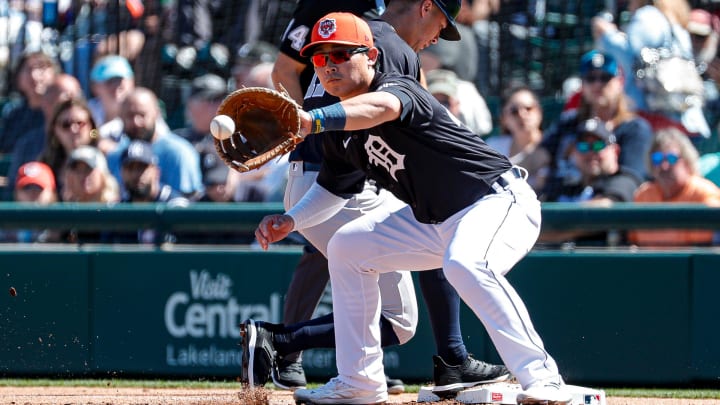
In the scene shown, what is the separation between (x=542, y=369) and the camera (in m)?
4.03

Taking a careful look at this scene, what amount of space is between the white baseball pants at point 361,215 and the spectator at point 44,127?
401 centimetres

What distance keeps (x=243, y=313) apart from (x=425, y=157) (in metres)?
2.69

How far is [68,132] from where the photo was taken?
8117 mm

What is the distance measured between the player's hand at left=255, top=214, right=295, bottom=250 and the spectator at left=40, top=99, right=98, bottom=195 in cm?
400

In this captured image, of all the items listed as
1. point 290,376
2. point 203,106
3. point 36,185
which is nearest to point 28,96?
point 203,106

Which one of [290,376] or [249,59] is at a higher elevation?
[249,59]

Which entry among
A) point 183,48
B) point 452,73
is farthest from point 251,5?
point 452,73

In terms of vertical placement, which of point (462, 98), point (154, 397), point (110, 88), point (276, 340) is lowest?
point (154, 397)

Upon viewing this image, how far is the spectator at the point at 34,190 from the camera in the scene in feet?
24.7

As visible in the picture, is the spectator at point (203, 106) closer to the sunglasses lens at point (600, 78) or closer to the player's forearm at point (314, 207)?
the sunglasses lens at point (600, 78)

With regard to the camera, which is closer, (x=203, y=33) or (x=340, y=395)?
(x=340, y=395)

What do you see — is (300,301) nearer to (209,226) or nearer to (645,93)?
(209,226)

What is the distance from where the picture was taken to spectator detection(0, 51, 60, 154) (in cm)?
935

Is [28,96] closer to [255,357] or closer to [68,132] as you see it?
[68,132]
